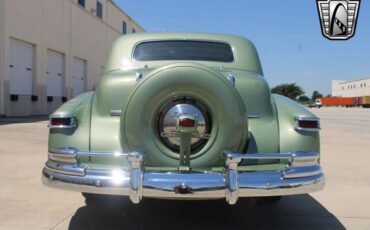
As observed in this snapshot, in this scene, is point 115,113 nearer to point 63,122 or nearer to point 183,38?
point 63,122

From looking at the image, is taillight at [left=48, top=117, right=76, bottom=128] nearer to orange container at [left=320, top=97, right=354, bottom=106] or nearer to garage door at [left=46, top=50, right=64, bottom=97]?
garage door at [left=46, top=50, right=64, bottom=97]

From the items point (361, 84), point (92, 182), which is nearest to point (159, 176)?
point (92, 182)

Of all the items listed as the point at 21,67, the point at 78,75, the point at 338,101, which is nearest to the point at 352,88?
the point at 338,101

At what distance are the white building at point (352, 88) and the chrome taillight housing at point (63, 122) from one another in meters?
111

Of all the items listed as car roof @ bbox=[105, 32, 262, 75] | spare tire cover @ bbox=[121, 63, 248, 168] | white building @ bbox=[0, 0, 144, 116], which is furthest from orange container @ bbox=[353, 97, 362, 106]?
spare tire cover @ bbox=[121, 63, 248, 168]

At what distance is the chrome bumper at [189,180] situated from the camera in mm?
2830

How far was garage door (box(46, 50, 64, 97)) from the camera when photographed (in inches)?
912

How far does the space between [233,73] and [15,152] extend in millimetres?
5507

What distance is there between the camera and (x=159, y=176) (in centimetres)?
287

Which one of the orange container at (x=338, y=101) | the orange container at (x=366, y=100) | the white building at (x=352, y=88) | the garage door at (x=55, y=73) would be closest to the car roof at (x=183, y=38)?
the garage door at (x=55, y=73)

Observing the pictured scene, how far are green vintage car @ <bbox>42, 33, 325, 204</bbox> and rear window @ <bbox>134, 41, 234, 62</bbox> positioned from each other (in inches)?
25.3

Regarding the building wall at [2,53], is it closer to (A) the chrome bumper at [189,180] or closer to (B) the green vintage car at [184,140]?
(B) the green vintage car at [184,140]

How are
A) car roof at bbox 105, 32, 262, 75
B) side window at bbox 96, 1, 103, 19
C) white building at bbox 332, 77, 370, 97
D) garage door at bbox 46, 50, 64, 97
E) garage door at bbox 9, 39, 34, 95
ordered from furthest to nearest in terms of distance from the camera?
white building at bbox 332, 77, 370, 97 < side window at bbox 96, 1, 103, 19 < garage door at bbox 46, 50, 64, 97 < garage door at bbox 9, 39, 34, 95 < car roof at bbox 105, 32, 262, 75

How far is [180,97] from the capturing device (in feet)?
10.4
